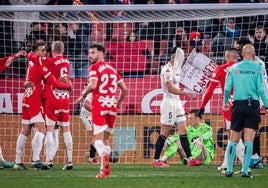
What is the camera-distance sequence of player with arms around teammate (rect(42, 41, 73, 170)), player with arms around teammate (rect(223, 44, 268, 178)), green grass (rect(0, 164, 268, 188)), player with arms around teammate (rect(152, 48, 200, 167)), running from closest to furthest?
green grass (rect(0, 164, 268, 188))
player with arms around teammate (rect(223, 44, 268, 178))
player with arms around teammate (rect(42, 41, 73, 170))
player with arms around teammate (rect(152, 48, 200, 167))

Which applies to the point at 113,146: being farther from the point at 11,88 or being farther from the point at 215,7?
the point at 215,7

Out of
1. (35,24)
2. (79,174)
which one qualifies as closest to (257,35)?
(35,24)

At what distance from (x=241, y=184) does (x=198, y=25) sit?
8107 mm

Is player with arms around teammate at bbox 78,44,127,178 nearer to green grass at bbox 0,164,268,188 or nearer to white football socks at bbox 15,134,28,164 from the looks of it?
green grass at bbox 0,164,268,188

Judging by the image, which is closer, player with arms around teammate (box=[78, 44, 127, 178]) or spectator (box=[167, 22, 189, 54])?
player with arms around teammate (box=[78, 44, 127, 178])

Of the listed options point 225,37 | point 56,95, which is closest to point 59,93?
point 56,95

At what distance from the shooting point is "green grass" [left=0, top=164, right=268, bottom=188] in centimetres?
1435

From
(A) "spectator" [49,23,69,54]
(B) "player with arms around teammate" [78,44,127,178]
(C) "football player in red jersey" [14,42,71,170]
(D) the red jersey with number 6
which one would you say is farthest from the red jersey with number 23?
(A) "spectator" [49,23,69,54]

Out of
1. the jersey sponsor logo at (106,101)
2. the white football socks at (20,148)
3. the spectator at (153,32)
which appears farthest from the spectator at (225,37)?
the jersey sponsor logo at (106,101)

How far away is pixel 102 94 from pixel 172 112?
13.9 feet

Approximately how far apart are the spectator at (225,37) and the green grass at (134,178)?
3.63 meters

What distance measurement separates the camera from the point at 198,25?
22.0 metres

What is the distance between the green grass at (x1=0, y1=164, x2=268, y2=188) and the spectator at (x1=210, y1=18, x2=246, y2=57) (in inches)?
143

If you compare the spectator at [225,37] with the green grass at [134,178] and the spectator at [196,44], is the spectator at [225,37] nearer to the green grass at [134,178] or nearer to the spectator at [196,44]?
the spectator at [196,44]
